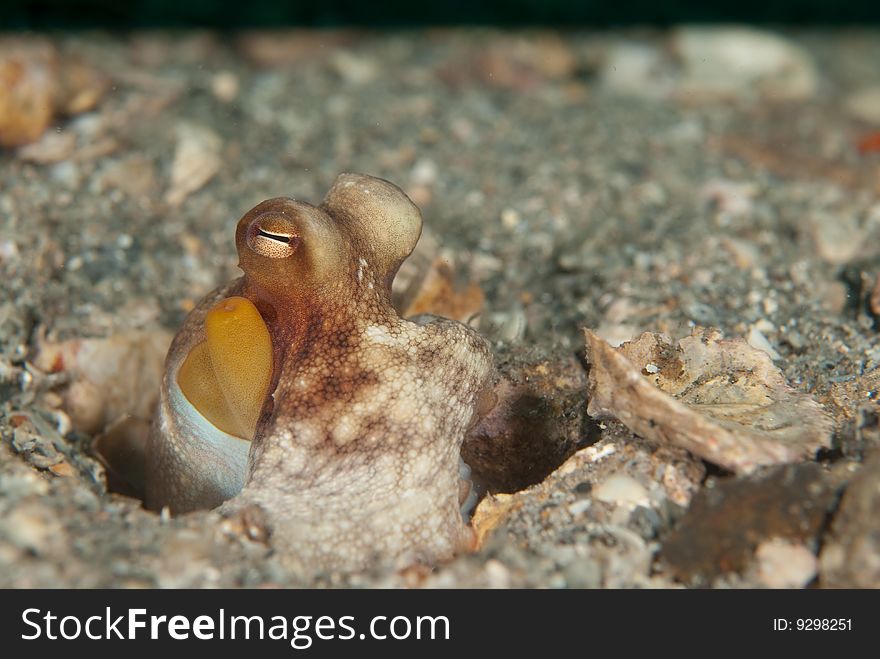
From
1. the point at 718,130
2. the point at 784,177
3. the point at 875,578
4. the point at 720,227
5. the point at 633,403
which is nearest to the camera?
the point at 875,578

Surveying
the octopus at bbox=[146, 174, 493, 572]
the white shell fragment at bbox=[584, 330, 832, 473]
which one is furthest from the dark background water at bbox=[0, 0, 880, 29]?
the white shell fragment at bbox=[584, 330, 832, 473]

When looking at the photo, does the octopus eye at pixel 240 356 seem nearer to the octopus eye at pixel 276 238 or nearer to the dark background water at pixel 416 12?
the octopus eye at pixel 276 238

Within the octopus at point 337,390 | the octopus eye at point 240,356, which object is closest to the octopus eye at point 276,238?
the octopus at point 337,390

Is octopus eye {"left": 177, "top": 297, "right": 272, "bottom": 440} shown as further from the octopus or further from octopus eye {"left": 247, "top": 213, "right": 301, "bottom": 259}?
octopus eye {"left": 247, "top": 213, "right": 301, "bottom": 259}

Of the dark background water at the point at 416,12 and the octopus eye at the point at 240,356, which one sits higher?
the dark background water at the point at 416,12

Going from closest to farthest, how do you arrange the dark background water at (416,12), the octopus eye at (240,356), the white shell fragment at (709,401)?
the white shell fragment at (709,401) → the octopus eye at (240,356) → the dark background water at (416,12)

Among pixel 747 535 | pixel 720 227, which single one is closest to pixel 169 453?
pixel 747 535
